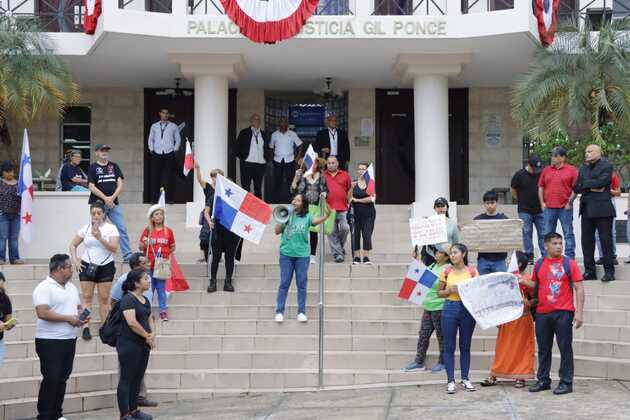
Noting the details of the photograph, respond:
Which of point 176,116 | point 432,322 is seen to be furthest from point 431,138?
point 432,322

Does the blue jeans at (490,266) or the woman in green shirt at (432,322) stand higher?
the blue jeans at (490,266)

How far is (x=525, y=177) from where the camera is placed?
49.1 feet

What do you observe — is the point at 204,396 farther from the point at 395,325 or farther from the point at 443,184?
the point at 443,184

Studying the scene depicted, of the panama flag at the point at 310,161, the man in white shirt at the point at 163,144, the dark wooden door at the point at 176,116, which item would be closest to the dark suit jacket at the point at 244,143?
the man in white shirt at the point at 163,144

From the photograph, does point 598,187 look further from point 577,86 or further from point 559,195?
point 577,86

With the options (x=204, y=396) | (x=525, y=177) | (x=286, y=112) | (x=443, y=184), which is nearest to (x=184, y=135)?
(x=286, y=112)

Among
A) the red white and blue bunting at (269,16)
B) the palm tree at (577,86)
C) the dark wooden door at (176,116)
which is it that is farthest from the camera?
the dark wooden door at (176,116)

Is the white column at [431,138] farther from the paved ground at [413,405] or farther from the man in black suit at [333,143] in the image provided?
the paved ground at [413,405]

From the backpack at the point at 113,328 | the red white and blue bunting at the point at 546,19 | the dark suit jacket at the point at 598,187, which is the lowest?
the backpack at the point at 113,328

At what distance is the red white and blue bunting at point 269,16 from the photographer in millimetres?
17422

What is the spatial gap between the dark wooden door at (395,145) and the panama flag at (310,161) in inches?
278

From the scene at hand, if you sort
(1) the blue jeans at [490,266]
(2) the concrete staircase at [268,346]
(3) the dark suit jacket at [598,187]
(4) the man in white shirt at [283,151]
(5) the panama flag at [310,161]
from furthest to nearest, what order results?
(4) the man in white shirt at [283,151] < (5) the panama flag at [310,161] < (3) the dark suit jacket at [598,187] < (1) the blue jeans at [490,266] < (2) the concrete staircase at [268,346]

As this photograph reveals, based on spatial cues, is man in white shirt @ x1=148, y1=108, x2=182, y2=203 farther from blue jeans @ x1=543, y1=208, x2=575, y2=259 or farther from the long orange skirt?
the long orange skirt

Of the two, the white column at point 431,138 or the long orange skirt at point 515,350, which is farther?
the white column at point 431,138
